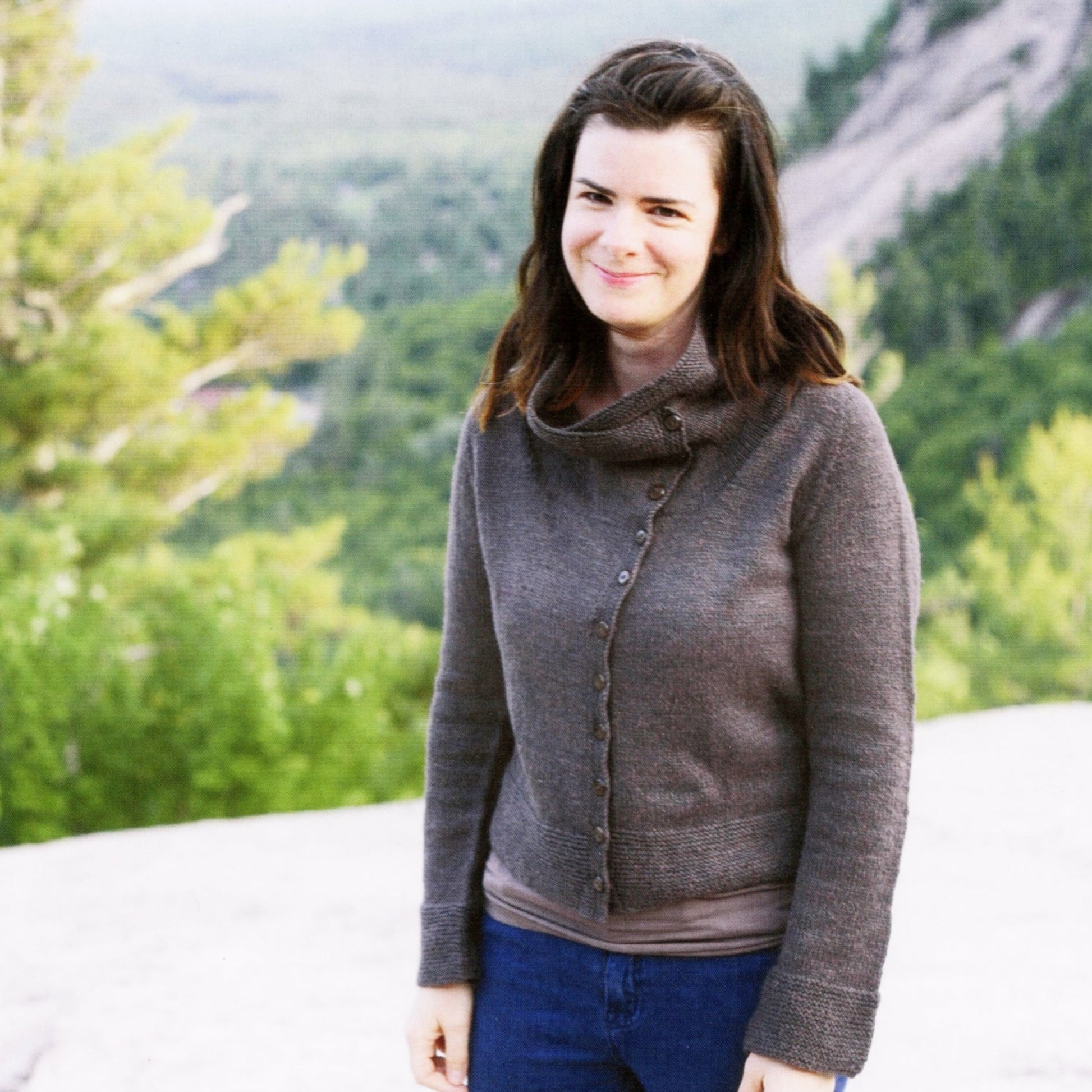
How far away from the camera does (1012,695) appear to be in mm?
3955

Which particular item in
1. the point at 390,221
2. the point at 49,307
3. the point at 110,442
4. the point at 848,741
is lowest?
the point at 110,442

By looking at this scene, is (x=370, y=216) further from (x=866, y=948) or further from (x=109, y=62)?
(x=866, y=948)

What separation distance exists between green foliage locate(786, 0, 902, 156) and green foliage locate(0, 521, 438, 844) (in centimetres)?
191

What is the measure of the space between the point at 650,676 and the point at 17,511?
338 centimetres

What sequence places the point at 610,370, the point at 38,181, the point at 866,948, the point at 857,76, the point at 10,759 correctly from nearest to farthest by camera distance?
the point at 866,948
the point at 610,370
the point at 10,759
the point at 38,181
the point at 857,76

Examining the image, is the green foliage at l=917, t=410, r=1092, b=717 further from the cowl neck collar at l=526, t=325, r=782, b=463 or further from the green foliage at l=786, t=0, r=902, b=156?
the cowl neck collar at l=526, t=325, r=782, b=463

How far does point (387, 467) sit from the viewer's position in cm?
422

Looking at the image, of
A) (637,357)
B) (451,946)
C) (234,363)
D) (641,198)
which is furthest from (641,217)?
(234,363)

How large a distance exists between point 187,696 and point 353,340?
4.09 feet

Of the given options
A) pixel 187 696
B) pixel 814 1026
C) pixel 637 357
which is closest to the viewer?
pixel 814 1026

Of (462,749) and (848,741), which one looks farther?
(462,749)

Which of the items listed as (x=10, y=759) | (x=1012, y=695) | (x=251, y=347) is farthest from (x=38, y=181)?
(x=1012, y=695)

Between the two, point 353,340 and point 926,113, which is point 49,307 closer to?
point 353,340

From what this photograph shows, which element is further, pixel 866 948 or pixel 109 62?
pixel 109 62
